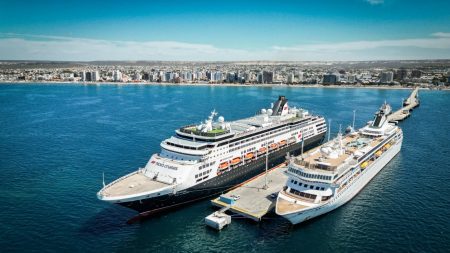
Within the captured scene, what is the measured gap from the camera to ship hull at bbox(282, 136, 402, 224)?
34.9m

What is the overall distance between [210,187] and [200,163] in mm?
3642

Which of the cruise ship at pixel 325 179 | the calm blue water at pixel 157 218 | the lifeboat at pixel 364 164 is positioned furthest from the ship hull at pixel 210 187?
the lifeboat at pixel 364 164

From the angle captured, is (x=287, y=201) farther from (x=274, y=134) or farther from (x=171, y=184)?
(x=274, y=134)

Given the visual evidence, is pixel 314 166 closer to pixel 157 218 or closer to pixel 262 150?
pixel 262 150

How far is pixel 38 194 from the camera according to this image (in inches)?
1679

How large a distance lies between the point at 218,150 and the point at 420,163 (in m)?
35.7

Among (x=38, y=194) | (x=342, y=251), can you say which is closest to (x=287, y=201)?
(x=342, y=251)

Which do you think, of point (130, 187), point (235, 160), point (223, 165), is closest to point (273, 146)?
point (235, 160)

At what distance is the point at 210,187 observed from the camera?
136ft

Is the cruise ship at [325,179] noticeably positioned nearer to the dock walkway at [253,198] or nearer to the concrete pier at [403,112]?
the dock walkway at [253,198]

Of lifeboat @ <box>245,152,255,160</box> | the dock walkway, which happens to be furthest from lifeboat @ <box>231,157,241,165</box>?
the dock walkway

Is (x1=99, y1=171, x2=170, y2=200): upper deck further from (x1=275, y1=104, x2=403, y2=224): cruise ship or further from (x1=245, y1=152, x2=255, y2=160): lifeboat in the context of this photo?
(x1=245, y1=152, x2=255, y2=160): lifeboat

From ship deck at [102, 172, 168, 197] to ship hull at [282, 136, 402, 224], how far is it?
1462cm

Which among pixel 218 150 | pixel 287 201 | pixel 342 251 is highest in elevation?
pixel 218 150
